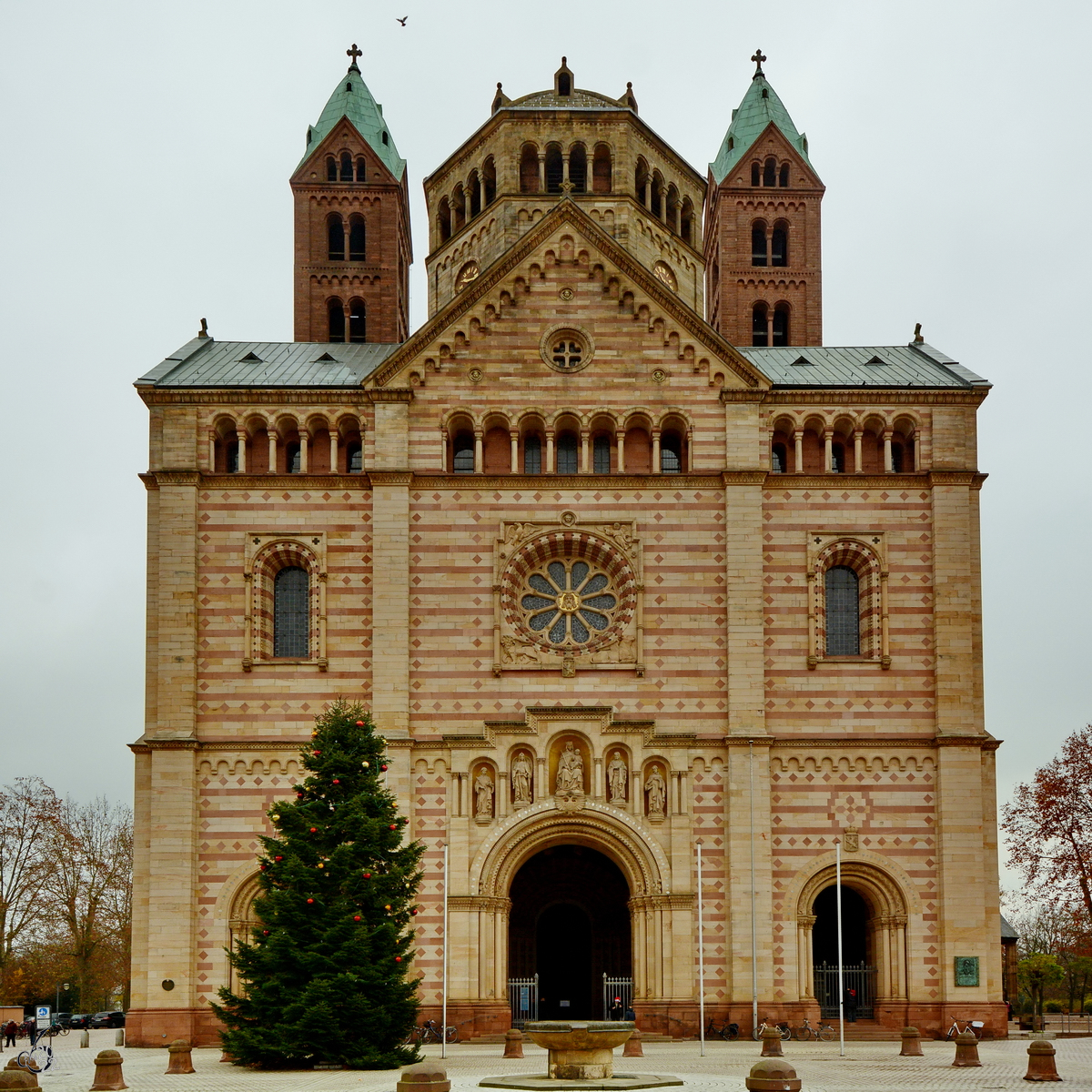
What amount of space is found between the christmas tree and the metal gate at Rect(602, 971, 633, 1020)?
868 cm

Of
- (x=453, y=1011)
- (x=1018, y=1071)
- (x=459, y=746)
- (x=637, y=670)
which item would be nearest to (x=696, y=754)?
(x=637, y=670)

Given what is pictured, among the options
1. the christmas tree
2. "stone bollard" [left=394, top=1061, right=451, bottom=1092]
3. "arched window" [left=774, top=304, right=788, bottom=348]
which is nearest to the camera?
"stone bollard" [left=394, top=1061, right=451, bottom=1092]

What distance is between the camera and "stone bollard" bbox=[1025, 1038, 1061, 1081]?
33.5m

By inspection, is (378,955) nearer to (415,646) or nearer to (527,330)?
(415,646)

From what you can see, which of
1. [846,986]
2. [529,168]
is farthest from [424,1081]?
[529,168]

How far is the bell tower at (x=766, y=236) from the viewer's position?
64875 millimetres

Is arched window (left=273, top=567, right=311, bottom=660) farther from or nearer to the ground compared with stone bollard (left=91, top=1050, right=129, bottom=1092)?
farther from the ground

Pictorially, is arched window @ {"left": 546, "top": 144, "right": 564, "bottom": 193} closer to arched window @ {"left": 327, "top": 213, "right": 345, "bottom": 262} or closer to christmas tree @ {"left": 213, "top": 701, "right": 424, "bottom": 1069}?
arched window @ {"left": 327, "top": 213, "right": 345, "bottom": 262}

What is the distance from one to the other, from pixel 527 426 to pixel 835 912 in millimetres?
16730

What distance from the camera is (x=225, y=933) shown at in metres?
45.5

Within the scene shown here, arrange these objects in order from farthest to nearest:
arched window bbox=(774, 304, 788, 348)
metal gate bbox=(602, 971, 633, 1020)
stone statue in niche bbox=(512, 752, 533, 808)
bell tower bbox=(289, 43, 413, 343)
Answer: arched window bbox=(774, 304, 788, 348) → bell tower bbox=(289, 43, 413, 343) → metal gate bbox=(602, 971, 633, 1020) → stone statue in niche bbox=(512, 752, 533, 808)

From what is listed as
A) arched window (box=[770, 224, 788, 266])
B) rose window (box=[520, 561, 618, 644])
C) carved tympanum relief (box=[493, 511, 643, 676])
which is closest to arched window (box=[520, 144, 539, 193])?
arched window (box=[770, 224, 788, 266])

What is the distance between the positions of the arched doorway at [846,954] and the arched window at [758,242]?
27.4m

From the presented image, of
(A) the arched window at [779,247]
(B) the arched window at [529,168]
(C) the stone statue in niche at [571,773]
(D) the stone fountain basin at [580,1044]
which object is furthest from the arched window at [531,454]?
(D) the stone fountain basin at [580,1044]
